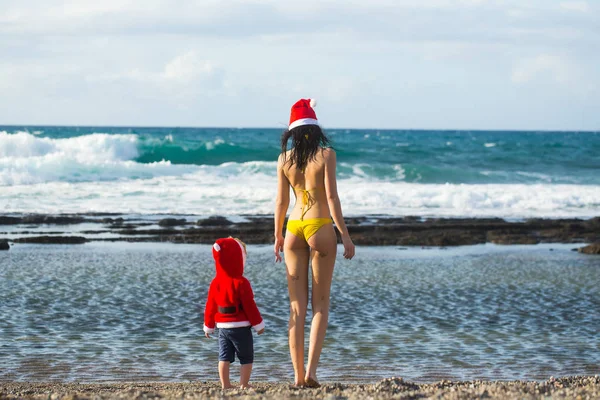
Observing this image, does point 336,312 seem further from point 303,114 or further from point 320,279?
point 303,114

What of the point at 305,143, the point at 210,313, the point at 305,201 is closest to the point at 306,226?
the point at 305,201

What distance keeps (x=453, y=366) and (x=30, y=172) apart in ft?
100

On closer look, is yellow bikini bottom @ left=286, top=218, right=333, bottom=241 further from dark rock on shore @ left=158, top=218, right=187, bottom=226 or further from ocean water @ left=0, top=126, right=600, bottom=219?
ocean water @ left=0, top=126, right=600, bottom=219

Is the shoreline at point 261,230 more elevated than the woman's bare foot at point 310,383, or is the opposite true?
the woman's bare foot at point 310,383

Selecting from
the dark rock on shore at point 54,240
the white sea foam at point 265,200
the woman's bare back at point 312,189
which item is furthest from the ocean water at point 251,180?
the woman's bare back at point 312,189

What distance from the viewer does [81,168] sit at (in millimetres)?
37562

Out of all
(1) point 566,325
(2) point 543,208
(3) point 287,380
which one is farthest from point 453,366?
(2) point 543,208

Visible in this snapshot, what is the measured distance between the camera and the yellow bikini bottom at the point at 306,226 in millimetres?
5531

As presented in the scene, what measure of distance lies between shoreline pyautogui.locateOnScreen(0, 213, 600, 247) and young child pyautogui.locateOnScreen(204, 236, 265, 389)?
Answer: 11.3 metres

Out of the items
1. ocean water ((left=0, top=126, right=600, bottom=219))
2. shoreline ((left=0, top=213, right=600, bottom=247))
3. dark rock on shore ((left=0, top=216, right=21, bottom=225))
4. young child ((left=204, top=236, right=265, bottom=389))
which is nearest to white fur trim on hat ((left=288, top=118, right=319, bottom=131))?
young child ((left=204, top=236, right=265, bottom=389))

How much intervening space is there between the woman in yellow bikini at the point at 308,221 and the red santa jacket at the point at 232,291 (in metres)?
0.29

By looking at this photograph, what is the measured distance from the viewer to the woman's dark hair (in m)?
5.57

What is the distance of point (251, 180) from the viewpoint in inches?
1535

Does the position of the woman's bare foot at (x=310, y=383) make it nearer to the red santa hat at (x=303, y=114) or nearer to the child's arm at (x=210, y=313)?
the child's arm at (x=210, y=313)
